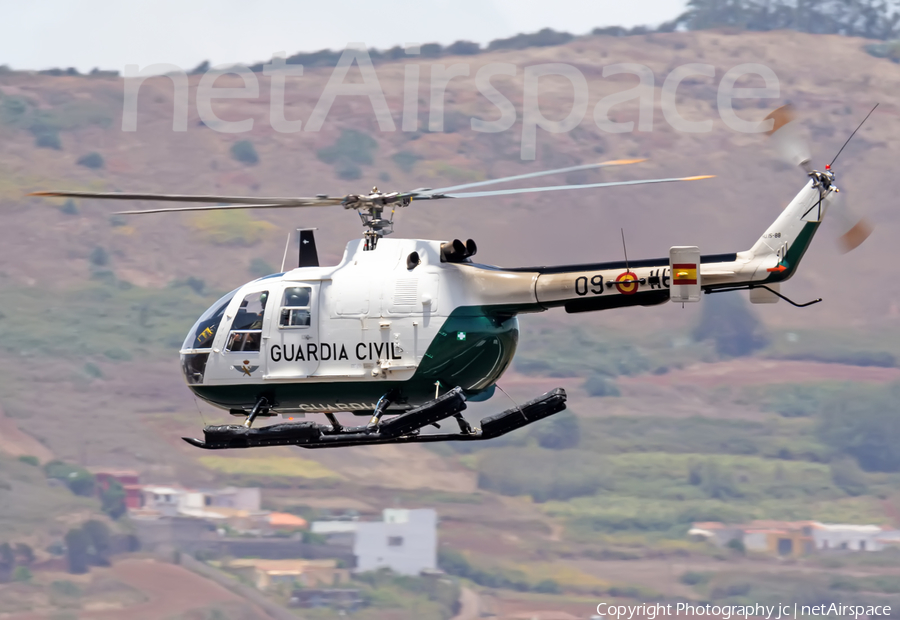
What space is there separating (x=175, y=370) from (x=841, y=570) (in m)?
66.8

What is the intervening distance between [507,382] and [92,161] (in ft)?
212

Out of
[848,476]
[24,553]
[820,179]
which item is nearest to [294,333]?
[820,179]

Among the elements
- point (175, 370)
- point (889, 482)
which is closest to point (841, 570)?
point (889, 482)

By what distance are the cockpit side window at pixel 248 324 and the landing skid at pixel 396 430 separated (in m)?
1.61

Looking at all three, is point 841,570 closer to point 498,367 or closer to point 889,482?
point 889,482

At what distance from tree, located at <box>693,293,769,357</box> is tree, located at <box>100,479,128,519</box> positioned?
6453 cm

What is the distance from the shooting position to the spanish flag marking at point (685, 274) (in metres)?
21.9

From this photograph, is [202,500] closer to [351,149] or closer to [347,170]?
[347,170]

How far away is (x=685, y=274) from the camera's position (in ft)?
71.9

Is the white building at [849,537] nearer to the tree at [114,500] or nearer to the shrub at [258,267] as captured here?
the shrub at [258,267]

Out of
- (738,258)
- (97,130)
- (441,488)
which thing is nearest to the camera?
(738,258)

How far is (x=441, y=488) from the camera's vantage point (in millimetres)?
138875

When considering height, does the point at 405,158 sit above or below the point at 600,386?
above

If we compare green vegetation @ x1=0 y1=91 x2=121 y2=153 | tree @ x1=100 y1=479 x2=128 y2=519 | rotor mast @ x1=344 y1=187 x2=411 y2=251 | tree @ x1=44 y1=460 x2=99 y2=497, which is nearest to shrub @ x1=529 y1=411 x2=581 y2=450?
tree @ x1=100 y1=479 x2=128 y2=519
